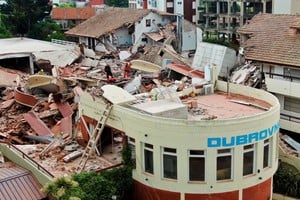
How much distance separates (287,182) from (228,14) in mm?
52508

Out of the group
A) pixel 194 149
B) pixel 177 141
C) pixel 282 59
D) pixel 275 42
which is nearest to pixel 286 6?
pixel 275 42

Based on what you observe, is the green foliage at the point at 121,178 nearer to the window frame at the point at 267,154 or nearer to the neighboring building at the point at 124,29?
the window frame at the point at 267,154

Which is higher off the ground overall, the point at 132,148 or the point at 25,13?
the point at 25,13

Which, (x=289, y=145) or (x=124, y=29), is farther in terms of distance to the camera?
(x=124, y=29)

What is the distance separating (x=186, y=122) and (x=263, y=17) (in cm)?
2357

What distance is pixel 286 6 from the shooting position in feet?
214

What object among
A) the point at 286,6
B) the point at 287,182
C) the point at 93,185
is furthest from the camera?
the point at 286,6

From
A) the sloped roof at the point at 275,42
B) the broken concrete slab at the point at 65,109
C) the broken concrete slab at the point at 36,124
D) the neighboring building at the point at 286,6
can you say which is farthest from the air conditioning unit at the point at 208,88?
the neighboring building at the point at 286,6

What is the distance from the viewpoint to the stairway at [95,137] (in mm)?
24295

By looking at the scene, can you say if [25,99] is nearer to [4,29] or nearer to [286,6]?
[286,6]

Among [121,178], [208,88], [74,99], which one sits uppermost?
[208,88]

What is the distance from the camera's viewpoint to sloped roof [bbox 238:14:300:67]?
34625 millimetres

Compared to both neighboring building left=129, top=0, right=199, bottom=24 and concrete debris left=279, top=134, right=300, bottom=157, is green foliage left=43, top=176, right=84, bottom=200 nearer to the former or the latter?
concrete debris left=279, top=134, right=300, bottom=157

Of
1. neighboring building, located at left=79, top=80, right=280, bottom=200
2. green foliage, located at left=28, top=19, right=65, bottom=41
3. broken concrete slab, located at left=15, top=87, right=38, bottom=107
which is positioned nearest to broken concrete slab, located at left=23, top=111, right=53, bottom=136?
broken concrete slab, located at left=15, top=87, right=38, bottom=107
